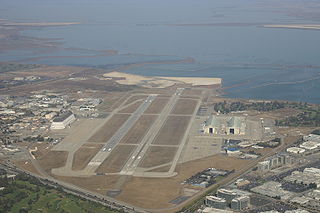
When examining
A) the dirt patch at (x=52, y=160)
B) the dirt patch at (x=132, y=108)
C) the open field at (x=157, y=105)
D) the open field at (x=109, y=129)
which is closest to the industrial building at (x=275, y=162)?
the open field at (x=109, y=129)

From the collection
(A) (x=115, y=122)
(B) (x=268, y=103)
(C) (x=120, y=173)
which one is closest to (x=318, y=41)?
(B) (x=268, y=103)

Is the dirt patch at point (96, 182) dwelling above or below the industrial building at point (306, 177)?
below

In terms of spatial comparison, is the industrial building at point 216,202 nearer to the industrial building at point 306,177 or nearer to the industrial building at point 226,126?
the industrial building at point 306,177

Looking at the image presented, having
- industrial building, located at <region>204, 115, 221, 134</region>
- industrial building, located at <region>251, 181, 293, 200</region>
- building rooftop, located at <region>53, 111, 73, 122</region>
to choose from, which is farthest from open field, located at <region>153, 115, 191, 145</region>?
industrial building, located at <region>251, 181, 293, 200</region>

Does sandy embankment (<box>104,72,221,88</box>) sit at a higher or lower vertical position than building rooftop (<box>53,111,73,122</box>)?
lower

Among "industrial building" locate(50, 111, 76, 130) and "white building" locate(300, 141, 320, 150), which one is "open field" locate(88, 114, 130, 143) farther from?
"white building" locate(300, 141, 320, 150)
